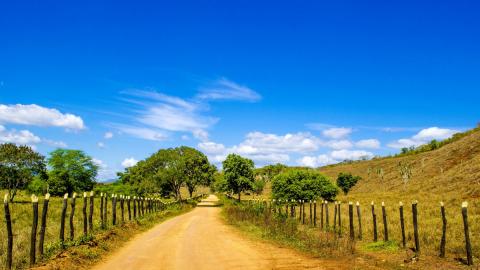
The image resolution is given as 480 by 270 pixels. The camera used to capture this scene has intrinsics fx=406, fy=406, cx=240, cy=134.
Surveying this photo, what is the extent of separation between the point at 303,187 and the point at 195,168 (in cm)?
2138

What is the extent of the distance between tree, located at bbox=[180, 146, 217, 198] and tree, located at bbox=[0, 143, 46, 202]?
24162mm

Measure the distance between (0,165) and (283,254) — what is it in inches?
2291

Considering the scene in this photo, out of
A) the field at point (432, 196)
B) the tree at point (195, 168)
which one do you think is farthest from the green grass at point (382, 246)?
the tree at point (195, 168)

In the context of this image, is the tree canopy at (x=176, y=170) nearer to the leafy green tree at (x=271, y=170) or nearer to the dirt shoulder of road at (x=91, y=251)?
the dirt shoulder of road at (x=91, y=251)

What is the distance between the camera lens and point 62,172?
75.0m

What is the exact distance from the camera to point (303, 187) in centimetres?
5750

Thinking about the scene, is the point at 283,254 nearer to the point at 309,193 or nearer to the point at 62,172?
the point at 309,193

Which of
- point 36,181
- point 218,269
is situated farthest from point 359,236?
point 36,181

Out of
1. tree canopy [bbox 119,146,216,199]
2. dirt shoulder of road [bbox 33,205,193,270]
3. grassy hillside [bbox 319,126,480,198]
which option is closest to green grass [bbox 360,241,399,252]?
dirt shoulder of road [bbox 33,205,193,270]

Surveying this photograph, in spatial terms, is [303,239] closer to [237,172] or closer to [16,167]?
[237,172]

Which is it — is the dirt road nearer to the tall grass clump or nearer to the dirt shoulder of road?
the dirt shoulder of road

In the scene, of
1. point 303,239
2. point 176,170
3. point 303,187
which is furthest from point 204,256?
point 176,170

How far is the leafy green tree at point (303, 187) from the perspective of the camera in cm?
5709

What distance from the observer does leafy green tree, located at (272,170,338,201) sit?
57094 mm
